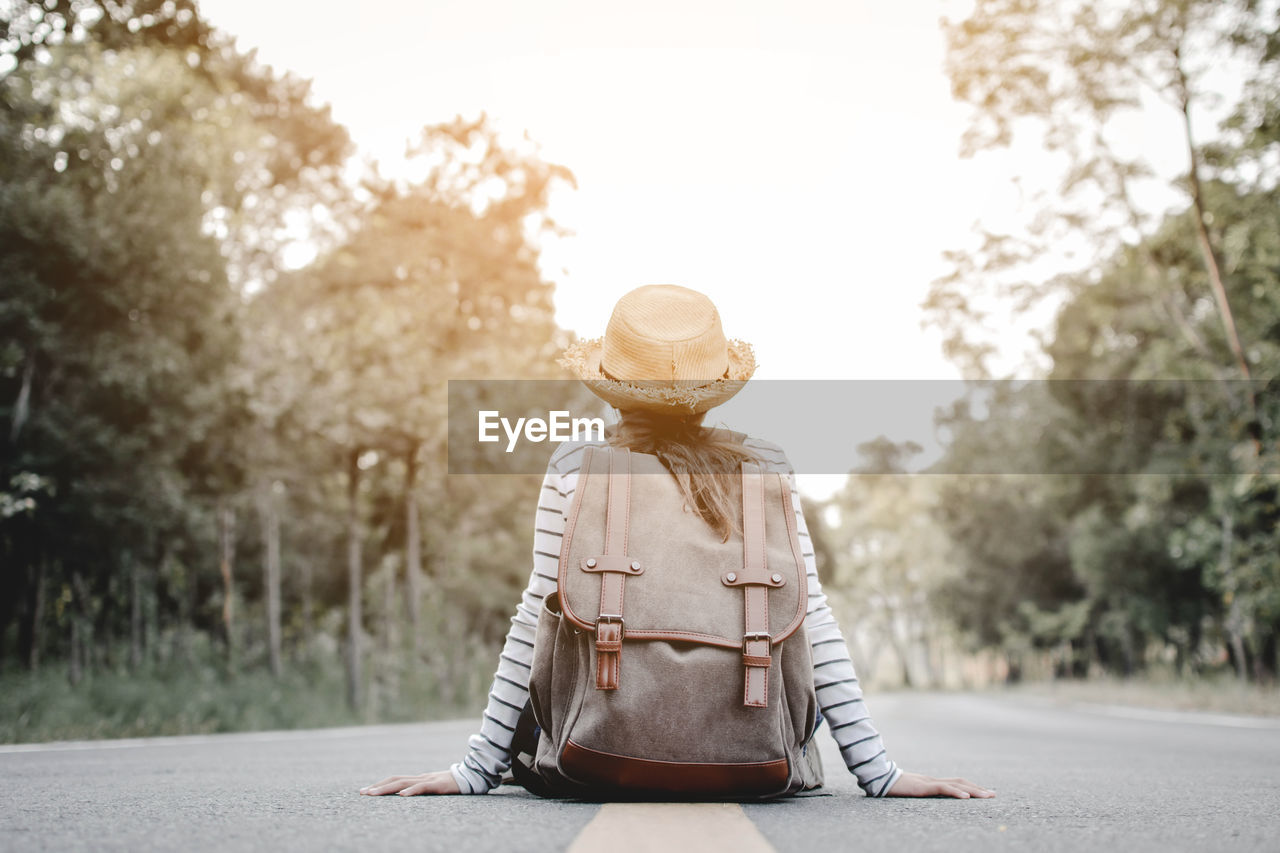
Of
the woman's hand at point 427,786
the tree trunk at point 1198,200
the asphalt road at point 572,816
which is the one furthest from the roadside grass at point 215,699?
the tree trunk at point 1198,200

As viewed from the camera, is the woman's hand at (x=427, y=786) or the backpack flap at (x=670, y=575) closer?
the backpack flap at (x=670, y=575)

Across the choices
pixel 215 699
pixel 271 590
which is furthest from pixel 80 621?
pixel 215 699

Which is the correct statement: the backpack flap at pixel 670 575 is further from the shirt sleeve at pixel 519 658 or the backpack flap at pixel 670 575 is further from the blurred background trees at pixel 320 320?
the blurred background trees at pixel 320 320

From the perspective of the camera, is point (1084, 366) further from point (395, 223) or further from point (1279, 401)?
point (395, 223)

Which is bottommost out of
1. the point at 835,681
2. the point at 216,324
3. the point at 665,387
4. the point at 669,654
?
the point at 835,681

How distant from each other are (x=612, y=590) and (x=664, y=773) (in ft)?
1.57

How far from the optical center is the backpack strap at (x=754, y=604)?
110 inches

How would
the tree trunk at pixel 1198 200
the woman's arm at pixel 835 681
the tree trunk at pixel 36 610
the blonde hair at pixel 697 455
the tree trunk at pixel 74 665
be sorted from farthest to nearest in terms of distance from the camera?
the tree trunk at pixel 1198 200 → the tree trunk at pixel 36 610 → the tree trunk at pixel 74 665 → the woman's arm at pixel 835 681 → the blonde hair at pixel 697 455

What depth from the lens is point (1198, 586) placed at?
3416cm

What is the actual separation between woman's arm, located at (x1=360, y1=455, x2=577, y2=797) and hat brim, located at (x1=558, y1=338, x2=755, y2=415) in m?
0.27

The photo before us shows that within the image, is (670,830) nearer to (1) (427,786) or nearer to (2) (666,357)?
(1) (427,786)

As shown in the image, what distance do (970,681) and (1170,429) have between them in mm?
68488

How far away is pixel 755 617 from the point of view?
2.84m

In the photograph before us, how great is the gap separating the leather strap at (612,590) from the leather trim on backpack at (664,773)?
20 centimetres
